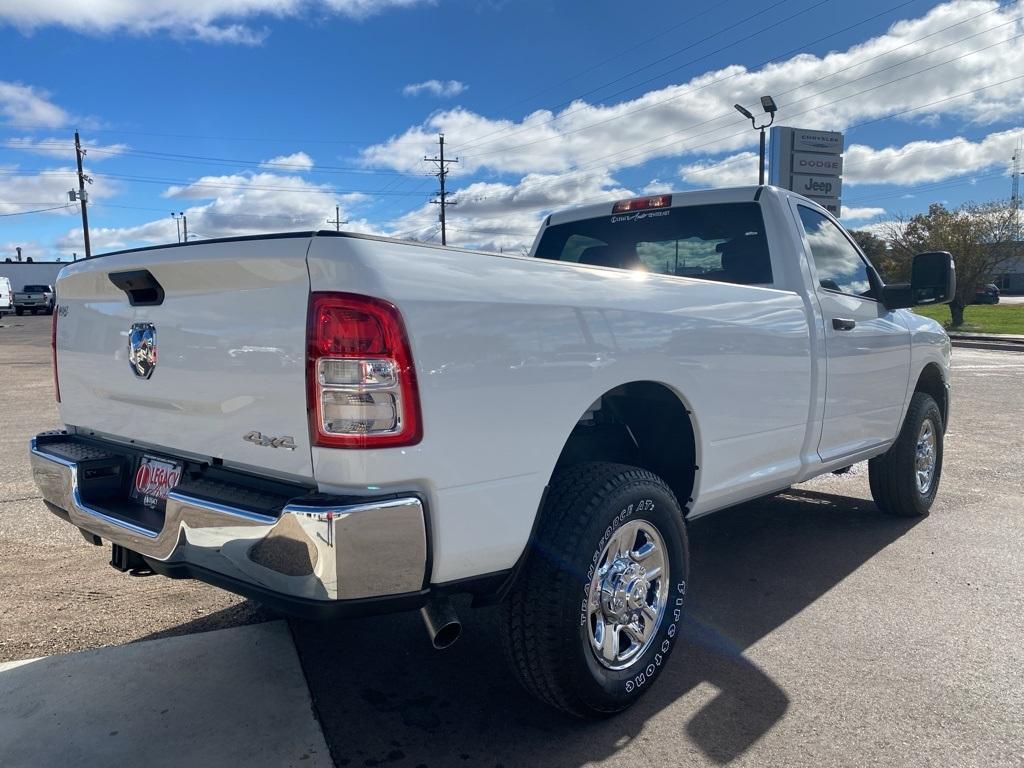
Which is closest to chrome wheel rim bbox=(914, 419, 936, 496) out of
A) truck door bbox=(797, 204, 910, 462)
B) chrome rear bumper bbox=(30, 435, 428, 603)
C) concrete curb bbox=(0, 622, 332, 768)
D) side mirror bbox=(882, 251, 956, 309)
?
truck door bbox=(797, 204, 910, 462)

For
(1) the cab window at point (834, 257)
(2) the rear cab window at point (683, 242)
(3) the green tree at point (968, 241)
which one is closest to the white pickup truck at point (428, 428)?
(2) the rear cab window at point (683, 242)

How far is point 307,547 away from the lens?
202 cm

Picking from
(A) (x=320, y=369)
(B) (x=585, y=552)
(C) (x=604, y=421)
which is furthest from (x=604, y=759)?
(A) (x=320, y=369)

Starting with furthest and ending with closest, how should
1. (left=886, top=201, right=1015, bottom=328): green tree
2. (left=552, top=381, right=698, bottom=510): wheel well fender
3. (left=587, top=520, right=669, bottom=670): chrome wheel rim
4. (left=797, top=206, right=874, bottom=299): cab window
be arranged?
(left=886, top=201, right=1015, bottom=328): green tree < (left=797, top=206, right=874, bottom=299): cab window < (left=552, top=381, right=698, bottom=510): wheel well fender < (left=587, top=520, right=669, bottom=670): chrome wheel rim

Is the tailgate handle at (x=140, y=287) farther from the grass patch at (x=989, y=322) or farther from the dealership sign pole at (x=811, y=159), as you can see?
the grass patch at (x=989, y=322)

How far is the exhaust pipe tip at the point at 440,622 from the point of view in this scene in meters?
2.28

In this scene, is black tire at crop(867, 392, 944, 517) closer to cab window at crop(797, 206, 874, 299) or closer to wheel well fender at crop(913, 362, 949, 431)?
wheel well fender at crop(913, 362, 949, 431)

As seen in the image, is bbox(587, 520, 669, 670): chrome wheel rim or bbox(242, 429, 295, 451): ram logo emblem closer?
bbox(242, 429, 295, 451): ram logo emblem

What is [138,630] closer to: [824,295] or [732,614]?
[732,614]

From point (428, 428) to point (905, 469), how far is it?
4179 mm

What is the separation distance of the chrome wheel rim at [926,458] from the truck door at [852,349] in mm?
487

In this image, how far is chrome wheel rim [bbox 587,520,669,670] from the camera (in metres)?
2.77

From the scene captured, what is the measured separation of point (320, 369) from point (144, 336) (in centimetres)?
94

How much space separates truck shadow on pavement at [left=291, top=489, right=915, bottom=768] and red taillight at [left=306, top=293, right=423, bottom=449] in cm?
120
